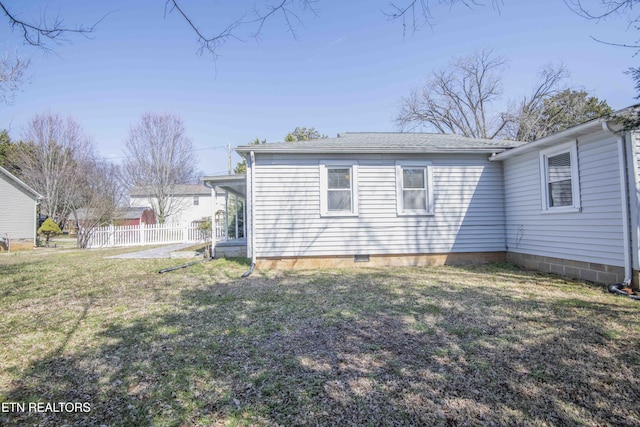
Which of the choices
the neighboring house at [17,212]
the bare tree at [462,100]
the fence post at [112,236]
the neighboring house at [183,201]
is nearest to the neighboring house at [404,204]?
the fence post at [112,236]

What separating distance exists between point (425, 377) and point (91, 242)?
18962mm

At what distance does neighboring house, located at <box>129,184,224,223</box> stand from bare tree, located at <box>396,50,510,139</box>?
18281mm

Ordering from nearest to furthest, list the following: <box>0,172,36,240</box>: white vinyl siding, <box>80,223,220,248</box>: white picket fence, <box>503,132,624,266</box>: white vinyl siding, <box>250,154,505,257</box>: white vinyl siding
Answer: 1. <box>503,132,624,266</box>: white vinyl siding
2. <box>250,154,505,257</box>: white vinyl siding
3. <box>80,223,220,248</box>: white picket fence
4. <box>0,172,36,240</box>: white vinyl siding

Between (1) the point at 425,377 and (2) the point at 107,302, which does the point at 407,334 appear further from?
(2) the point at 107,302

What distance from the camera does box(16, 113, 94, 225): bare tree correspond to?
23.3 m

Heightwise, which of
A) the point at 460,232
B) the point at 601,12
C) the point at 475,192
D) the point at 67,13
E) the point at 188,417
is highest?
the point at 67,13

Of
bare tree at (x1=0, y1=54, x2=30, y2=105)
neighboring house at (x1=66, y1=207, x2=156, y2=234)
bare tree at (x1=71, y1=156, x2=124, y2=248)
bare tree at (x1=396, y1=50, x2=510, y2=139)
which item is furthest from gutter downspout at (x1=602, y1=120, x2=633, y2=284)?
neighboring house at (x1=66, y1=207, x2=156, y2=234)

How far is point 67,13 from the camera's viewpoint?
10.2 feet

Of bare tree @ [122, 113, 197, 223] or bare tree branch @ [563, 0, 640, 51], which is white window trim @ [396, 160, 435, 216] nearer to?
bare tree branch @ [563, 0, 640, 51]

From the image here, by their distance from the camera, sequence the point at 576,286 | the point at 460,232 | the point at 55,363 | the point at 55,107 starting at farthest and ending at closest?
the point at 55,107, the point at 460,232, the point at 576,286, the point at 55,363

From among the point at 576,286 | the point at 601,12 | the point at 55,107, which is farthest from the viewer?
the point at 55,107

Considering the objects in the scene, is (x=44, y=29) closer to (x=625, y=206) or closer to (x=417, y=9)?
(x=417, y=9)

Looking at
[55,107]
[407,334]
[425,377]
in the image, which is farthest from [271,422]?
[55,107]

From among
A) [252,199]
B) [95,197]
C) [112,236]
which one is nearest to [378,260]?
[252,199]
